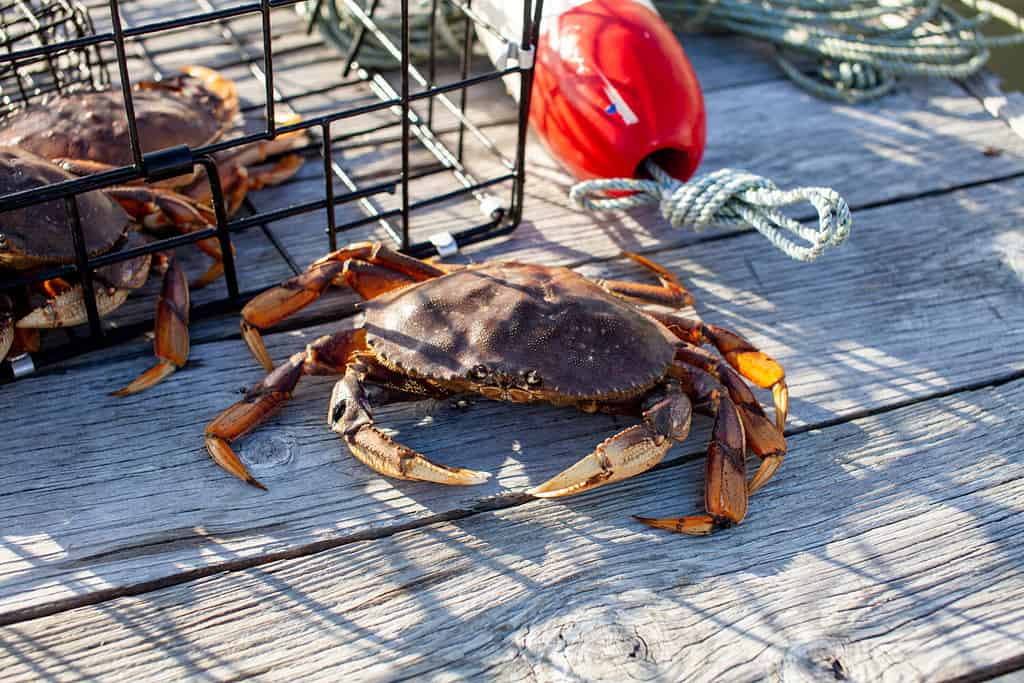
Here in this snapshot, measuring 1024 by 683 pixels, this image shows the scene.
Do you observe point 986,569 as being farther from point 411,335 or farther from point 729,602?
point 411,335

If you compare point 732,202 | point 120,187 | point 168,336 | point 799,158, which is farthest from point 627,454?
point 799,158

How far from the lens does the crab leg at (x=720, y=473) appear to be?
1.77 m

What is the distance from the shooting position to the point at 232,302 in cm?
220

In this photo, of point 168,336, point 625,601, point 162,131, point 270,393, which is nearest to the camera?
point 625,601

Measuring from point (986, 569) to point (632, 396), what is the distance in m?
0.68

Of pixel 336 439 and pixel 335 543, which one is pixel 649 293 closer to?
pixel 336 439

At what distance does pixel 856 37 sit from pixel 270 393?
2318 millimetres

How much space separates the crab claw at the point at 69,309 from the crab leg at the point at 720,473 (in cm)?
113

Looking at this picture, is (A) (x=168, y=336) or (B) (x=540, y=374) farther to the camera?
(A) (x=168, y=336)

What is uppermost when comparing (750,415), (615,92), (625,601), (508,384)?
(615,92)

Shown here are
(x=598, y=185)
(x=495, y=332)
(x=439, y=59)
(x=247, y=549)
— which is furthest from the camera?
(x=439, y=59)

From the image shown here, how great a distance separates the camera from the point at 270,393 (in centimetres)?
190

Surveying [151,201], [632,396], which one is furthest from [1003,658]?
[151,201]

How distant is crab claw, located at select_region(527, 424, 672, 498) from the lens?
5.81ft
